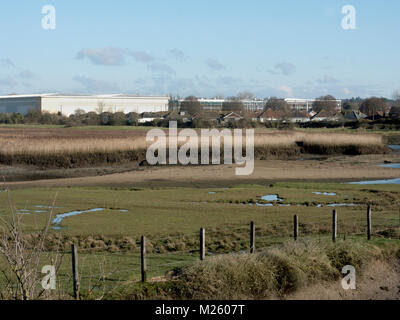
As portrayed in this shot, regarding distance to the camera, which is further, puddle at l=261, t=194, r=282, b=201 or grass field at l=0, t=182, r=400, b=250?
puddle at l=261, t=194, r=282, b=201

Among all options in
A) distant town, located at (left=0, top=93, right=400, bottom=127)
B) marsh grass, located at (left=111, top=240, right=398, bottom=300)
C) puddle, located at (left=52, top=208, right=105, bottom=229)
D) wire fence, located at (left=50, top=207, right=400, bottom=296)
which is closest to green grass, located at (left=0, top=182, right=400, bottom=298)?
wire fence, located at (left=50, top=207, right=400, bottom=296)

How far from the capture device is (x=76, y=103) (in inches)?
6240

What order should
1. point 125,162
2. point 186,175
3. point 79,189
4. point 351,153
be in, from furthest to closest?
point 351,153 < point 125,162 < point 186,175 < point 79,189

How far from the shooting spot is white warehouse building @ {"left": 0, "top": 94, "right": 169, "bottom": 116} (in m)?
152

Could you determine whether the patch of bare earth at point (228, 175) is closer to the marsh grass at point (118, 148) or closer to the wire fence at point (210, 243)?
the marsh grass at point (118, 148)

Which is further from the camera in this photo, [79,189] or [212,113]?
[212,113]

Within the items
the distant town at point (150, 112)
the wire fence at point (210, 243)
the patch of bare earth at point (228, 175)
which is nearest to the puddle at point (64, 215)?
the wire fence at point (210, 243)

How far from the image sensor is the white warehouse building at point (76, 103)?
152m

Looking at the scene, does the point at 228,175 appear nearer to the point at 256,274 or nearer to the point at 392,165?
the point at 392,165

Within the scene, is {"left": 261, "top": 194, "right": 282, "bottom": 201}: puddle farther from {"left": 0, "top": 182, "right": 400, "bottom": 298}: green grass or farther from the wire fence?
the wire fence

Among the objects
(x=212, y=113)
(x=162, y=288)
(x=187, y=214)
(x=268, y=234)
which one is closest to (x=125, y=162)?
(x=187, y=214)

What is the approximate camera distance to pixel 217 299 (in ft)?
42.4

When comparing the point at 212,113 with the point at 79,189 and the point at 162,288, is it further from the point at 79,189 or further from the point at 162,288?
the point at 162,288
